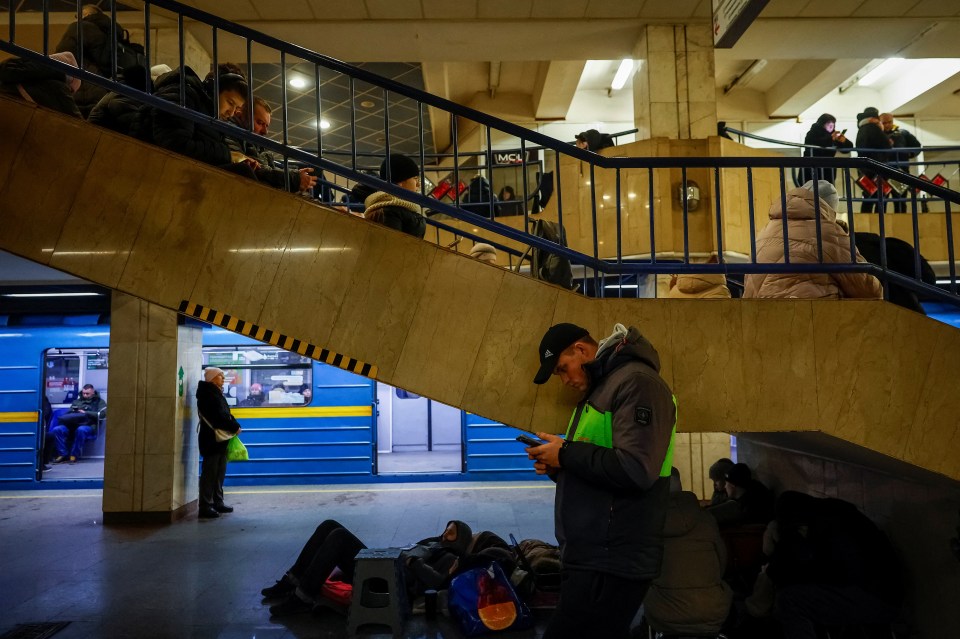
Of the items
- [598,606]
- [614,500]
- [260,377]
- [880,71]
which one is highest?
[880,71]

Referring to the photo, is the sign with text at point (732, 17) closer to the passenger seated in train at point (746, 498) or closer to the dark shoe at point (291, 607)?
the passenger seated in train at point (746, 498)

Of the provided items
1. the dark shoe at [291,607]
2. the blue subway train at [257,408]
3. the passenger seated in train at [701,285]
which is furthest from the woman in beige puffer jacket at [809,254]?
the blue subway train at [257,408]

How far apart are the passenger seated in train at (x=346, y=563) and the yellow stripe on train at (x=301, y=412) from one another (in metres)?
5.11

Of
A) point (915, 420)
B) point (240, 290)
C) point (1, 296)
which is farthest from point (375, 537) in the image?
point (1, 296)

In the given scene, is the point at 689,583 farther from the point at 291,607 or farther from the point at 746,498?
the point at 291,607

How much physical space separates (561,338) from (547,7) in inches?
241

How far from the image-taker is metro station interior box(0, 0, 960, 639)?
372 centimetres

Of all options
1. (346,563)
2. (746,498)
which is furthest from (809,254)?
(346,563)

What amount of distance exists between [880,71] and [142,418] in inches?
564

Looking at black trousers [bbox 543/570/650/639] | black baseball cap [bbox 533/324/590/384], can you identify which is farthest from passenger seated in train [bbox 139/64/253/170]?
black trousers [bbox 543/570/650/639]

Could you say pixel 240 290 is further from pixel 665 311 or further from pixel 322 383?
pixel 322 383

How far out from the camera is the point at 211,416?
9023 millimetres

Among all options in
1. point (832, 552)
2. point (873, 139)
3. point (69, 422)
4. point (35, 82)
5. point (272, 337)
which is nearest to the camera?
point (272, 337)

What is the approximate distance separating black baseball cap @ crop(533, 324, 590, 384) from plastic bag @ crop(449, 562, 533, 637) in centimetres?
285
